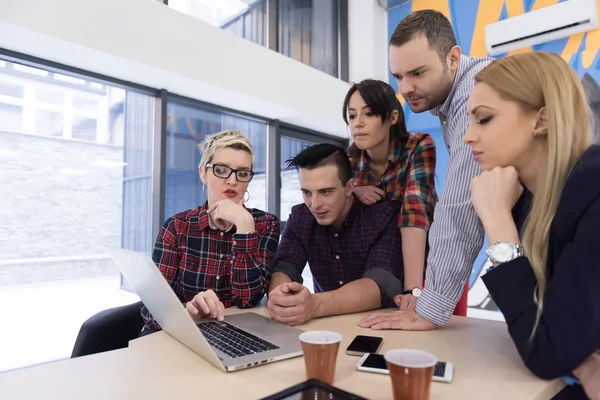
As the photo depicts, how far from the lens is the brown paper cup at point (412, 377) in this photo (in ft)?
1.80

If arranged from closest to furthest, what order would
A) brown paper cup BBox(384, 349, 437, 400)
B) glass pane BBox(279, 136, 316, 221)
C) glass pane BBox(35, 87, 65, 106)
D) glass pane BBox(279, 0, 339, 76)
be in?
brown paper cup BBox(384, 349, 437, 400) < glass pane BBox(35, 87, 65, 106) < glass pane BBox(279, 0, 339, 76) < glass pane BBox(279, 136, 316, 221)

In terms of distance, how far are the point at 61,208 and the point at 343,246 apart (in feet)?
7.46

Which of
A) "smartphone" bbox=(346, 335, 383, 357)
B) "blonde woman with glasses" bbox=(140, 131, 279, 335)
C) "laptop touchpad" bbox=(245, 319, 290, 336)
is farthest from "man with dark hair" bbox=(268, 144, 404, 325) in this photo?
"smartphone" bbox=(346, 335, 383, 357)

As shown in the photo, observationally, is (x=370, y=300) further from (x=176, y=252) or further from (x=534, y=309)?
(x=176, y=252)

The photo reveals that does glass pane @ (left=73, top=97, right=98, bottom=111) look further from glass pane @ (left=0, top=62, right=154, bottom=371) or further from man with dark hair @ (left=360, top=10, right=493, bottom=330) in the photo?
man with dark hair @ (left=360, top=10, right=493, bottom=330)

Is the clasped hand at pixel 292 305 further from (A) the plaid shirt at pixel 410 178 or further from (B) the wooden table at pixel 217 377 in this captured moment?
(A) the plaid shirt at pixel 410 178

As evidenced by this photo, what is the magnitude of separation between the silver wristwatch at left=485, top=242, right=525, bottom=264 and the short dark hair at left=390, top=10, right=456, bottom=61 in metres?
0.83

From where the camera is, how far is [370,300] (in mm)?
1267

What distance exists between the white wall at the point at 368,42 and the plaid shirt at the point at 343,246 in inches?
126

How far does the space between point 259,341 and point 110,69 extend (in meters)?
2.45

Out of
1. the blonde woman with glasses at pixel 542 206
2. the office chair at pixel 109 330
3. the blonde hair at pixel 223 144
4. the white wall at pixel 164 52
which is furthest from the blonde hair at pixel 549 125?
the white wall at pixel 164 52

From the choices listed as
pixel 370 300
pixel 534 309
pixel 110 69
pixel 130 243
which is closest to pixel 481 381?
pixel 534 309

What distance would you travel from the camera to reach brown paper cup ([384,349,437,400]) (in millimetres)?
548

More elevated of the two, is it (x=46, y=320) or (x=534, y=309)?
(x=534, y=309)
